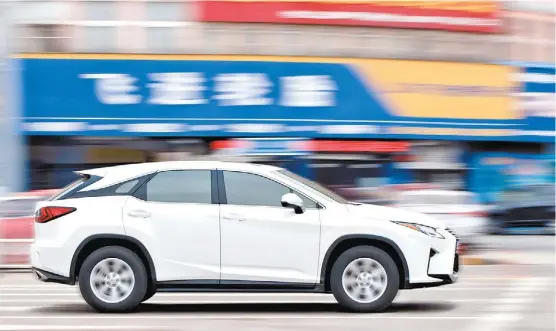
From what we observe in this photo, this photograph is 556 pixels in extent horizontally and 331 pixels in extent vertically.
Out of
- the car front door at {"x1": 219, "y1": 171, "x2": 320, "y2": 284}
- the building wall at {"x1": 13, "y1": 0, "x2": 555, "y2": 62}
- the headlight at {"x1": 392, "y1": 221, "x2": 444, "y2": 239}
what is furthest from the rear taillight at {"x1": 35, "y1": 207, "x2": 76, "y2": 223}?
the building wall at {"x1": 13, "y1": 0, "x2": 555, "y2": 62}

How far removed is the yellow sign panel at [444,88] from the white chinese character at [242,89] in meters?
2.35

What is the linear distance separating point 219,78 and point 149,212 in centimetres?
1527

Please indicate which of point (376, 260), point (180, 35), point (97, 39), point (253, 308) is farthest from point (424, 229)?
point (97, 39)

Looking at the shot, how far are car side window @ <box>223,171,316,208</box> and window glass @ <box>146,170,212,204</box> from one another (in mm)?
209

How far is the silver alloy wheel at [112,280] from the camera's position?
10.3 m

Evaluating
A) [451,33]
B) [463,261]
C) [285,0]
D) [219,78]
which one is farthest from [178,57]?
[463,261]

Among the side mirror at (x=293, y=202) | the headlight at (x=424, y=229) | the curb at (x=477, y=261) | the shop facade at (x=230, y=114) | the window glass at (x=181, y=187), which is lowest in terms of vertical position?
the curb at (x=477, y=261)

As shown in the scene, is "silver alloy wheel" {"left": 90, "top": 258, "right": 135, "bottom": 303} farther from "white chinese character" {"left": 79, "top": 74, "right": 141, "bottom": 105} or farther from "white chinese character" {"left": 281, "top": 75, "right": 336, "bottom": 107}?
"white chinese character" {"left": 281, "top": 75, "right": 336, "bottom": 107}

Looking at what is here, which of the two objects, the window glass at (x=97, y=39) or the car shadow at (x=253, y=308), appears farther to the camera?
the window glass at (x=97, y=39)

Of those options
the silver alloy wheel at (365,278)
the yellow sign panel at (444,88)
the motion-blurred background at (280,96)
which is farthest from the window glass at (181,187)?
the yellow sign panel at (444,88)

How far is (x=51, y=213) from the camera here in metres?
10.4

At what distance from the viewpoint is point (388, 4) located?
26359 mm

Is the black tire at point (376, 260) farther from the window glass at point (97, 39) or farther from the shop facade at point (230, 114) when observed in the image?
the window glass at point (97, 39)

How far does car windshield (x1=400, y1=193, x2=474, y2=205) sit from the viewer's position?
19973 millimetres
